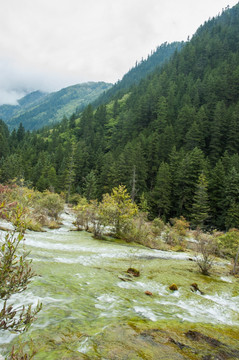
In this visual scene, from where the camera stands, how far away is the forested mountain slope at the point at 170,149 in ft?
148

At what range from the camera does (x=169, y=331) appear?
5.20 m

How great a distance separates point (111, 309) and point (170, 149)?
57.9 m

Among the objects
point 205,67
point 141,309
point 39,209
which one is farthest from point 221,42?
point 141,309

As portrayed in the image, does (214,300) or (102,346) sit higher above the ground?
(102,346)

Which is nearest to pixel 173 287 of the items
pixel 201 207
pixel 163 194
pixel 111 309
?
pixel 111 309

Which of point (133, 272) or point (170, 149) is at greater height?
point (170, 149)

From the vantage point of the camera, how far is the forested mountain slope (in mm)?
45031

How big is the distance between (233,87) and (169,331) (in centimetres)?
8397

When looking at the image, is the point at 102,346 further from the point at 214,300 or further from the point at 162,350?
the point at 214,300

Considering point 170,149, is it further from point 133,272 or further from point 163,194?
point 133,272

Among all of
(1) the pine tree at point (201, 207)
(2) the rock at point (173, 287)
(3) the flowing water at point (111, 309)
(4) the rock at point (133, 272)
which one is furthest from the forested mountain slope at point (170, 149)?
(2) the rock at point (173, 287)

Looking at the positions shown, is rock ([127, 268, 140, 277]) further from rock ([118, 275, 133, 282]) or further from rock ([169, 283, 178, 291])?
rock ([169, 283, 178, 291])

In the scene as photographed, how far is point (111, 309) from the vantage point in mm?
6164

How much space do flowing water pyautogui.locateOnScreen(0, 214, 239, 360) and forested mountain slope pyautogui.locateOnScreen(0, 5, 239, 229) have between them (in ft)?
80.8
